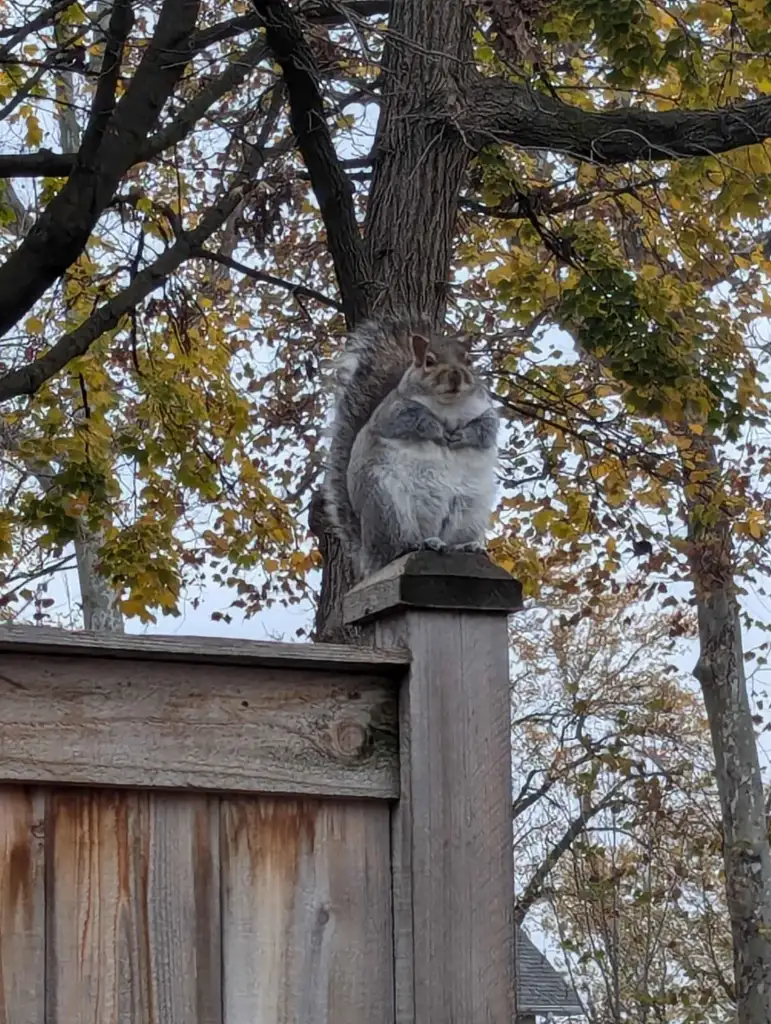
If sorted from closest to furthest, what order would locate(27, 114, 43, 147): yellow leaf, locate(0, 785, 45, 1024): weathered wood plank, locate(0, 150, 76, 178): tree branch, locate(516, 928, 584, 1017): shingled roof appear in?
locate(0, 785, 45, 1024): weathered wood plank < locate(0, 150, 76, 178): tree branch < locate(27, 114, 43, 147): yellow leaf < locate(516, 928, 584, 1017): shingled roof

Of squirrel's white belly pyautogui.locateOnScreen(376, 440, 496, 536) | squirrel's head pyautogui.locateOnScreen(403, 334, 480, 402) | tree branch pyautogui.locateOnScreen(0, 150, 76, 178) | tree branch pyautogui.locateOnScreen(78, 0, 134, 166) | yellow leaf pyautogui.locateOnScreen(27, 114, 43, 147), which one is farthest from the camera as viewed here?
yellow leaf pyautogui.locateOnScreen(27, 114, 43, 147)

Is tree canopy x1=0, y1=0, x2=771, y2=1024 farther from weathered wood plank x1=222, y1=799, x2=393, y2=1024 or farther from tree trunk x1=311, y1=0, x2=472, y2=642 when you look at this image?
weathered wood plank x1=222, y1=799, x2=393, y2=1024

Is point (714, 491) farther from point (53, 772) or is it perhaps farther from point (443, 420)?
point (53, 772)

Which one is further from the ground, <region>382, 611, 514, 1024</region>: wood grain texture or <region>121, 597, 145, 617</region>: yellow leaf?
<region>121, 597, 145, 617</region>: yellow leaf

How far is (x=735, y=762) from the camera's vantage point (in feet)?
26.1

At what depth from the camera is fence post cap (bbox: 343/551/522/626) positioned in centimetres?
146

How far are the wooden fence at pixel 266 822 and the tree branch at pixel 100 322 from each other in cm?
274

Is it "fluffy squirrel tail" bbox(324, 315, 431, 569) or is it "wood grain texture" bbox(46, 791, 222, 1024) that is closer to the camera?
"wood grain texture" bbox(46, 791, 222, 1024)

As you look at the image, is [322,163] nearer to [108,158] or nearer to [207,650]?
[108,158]

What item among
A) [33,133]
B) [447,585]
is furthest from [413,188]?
[447,585]

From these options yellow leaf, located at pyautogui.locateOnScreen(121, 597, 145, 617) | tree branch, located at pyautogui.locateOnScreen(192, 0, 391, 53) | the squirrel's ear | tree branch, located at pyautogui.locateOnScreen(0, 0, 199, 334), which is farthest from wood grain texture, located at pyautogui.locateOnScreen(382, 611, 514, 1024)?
yellow leaf, located at pyautogui.locateOnScreen(121, 597, 145, 617)

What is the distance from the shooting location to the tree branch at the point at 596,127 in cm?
419

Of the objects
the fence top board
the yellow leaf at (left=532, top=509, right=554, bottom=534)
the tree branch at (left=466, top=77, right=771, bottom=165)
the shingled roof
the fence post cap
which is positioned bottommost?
the shingled roof

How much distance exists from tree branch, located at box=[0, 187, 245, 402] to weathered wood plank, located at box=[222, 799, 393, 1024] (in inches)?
110
